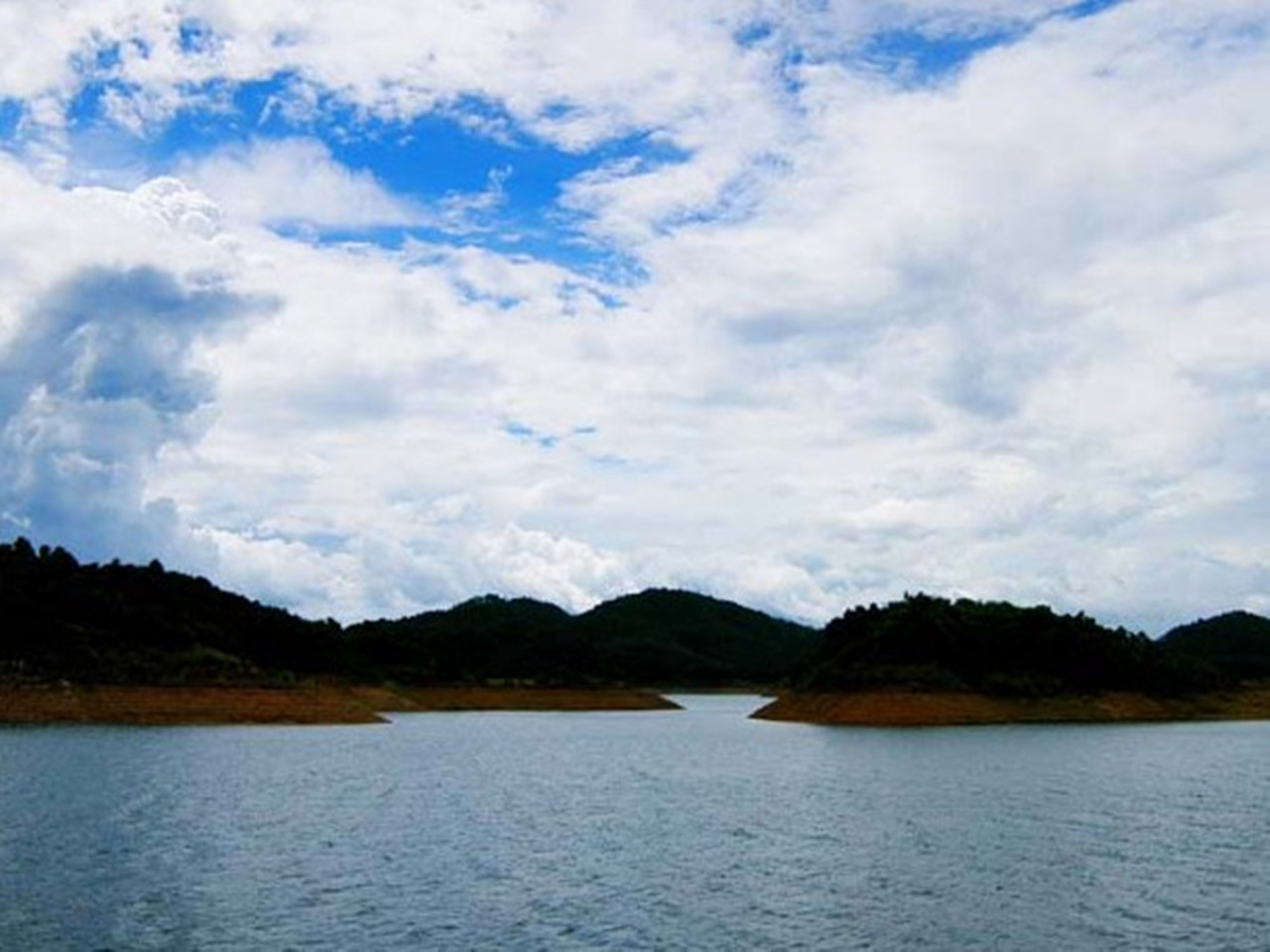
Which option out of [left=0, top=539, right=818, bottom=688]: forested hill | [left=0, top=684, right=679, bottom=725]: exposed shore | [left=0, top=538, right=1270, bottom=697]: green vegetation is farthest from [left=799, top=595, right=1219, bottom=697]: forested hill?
[left=0, top=539, right=818, bottom=688]: forested hill

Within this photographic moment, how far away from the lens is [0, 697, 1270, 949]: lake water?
33.2 metres

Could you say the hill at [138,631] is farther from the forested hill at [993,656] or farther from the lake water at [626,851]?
the forested hill at [993,656]

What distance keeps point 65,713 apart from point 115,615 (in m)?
27.2

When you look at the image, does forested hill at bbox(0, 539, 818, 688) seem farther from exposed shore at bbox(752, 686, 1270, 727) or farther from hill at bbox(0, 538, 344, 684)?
exposed shore at bbox(752, 686, 1270, 727)

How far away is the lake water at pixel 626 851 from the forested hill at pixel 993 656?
51.9 metres

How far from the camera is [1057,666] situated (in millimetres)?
151750

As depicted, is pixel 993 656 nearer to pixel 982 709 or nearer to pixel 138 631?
pixel 982 709

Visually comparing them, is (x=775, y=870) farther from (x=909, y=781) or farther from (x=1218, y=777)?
(x=1218, y=777)

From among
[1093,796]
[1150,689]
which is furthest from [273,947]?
[1150,689]

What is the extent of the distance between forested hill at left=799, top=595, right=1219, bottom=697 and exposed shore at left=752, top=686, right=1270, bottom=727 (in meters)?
1.18

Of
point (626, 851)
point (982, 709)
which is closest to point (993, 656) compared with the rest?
point (982, 709)

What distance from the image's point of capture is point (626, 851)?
154ft

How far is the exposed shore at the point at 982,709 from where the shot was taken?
5335 inches

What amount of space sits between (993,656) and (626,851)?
4323 inches
